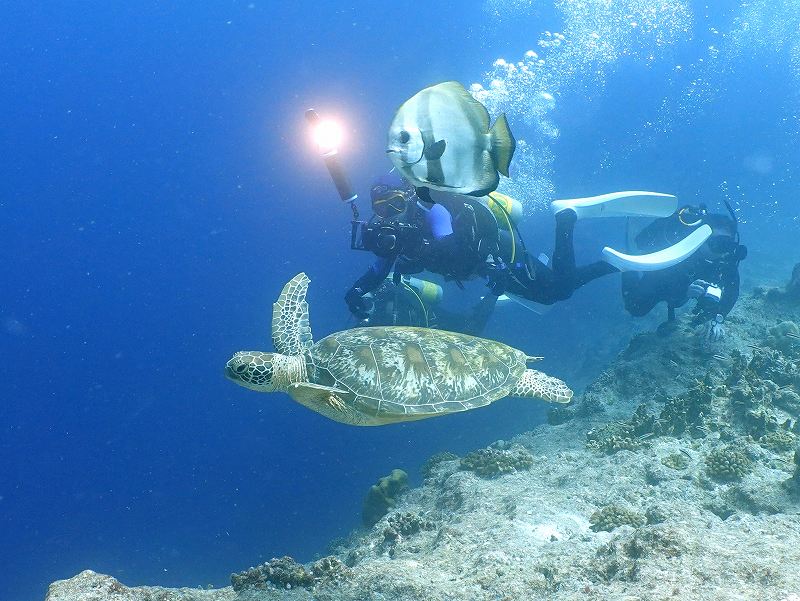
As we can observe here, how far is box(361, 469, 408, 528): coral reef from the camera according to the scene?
222 inches

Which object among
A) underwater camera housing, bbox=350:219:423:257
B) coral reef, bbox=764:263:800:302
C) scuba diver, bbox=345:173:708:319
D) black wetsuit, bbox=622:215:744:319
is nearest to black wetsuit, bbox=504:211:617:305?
scuba diver, bbox=345:173:708:319

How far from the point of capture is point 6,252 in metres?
43.2

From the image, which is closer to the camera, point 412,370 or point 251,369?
point 251,369

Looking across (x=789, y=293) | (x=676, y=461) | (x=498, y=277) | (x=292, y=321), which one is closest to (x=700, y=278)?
(x=789, y=293)

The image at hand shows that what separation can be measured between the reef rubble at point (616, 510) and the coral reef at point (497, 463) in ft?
0.07

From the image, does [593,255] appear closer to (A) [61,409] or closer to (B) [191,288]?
(B) [191,288]

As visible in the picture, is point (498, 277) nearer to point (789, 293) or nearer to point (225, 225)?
point (789, 293)

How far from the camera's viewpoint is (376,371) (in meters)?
3.76

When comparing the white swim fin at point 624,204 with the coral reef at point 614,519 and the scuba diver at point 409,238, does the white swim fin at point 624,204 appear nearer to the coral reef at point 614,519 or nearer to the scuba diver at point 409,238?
the scuba diver at point 409,238

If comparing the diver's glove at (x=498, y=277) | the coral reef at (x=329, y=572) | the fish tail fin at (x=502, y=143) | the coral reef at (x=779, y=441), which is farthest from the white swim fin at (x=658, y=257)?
the coral reef at (x=329, y=572)

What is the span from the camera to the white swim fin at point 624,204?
25.8ft

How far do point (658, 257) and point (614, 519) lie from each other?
5.29 m

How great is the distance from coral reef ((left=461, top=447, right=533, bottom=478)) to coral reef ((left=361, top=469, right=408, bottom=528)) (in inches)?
46.1

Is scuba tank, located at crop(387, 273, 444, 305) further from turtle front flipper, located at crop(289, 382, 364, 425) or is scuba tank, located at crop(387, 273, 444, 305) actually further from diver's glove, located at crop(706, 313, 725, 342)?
diver's glove, located at crop(706, 313, 725, 342)
